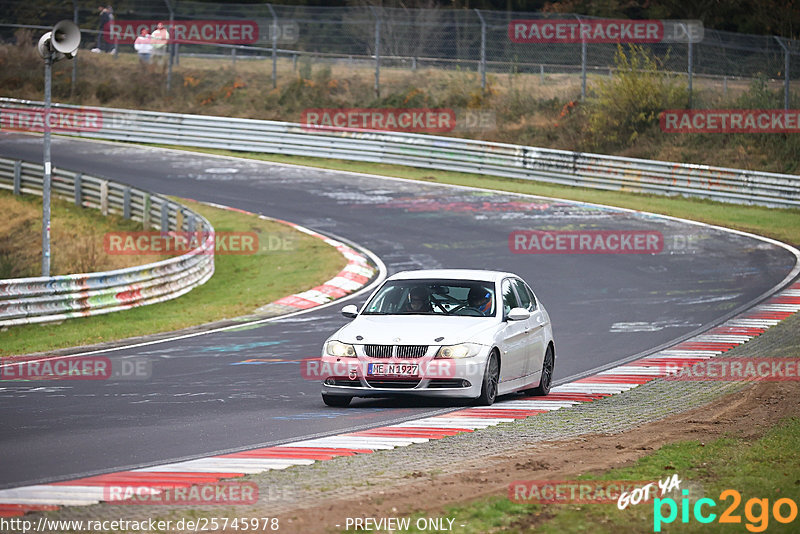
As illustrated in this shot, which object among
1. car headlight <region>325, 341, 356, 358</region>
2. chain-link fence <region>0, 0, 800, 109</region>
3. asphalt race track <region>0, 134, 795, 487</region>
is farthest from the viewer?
chain-link fence <region>0, 0, 800, 109</region>

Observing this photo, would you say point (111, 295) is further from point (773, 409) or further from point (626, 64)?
point (626, 64)

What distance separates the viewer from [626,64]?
39.2 m

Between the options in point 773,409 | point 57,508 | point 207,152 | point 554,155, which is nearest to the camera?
point 57,508

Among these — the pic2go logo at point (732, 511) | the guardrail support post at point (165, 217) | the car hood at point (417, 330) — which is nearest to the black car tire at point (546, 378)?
the car hood at point (417, 330)

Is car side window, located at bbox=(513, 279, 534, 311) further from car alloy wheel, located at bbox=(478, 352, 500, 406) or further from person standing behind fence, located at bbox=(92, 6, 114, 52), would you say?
person standing behind fence, located at bbox=(92, 6, 114, 52)

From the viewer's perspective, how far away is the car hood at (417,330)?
11633 millimetres

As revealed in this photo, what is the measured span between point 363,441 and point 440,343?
2.25 m

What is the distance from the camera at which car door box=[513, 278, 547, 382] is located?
1291 cm

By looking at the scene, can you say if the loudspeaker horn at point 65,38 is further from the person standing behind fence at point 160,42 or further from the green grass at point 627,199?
the person standing behind fence at point 160,42

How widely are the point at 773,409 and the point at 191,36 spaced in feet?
133

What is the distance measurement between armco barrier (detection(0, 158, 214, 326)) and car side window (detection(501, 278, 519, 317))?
9180 mm

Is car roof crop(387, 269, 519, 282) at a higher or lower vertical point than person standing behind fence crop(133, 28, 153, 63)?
lower

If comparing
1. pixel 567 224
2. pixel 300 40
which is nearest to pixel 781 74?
pixel 567 224

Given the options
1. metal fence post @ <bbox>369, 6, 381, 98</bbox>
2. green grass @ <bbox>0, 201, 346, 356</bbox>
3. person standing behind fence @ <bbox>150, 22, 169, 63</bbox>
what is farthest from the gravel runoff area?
person standing behind fence @ <bbox>150, 22, 169, 63</bbox>
